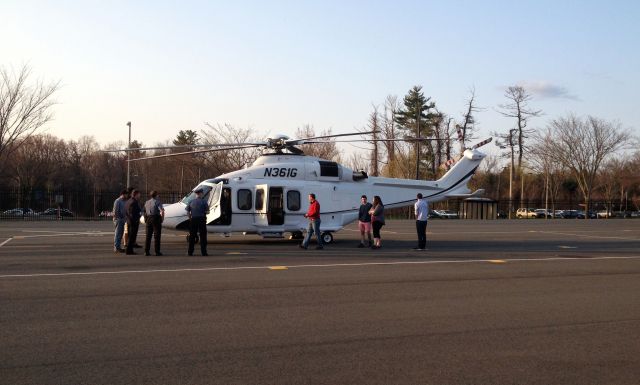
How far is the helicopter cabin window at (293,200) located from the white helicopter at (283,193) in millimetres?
32

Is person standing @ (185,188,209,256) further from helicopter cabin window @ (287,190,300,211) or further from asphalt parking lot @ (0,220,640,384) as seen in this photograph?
helicopter cabin window @ (287,190,300,211)

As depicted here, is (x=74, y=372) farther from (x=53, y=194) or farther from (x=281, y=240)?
(x=53, y=194)

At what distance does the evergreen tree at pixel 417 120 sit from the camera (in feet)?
202

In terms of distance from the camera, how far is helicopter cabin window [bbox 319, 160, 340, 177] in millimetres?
20469

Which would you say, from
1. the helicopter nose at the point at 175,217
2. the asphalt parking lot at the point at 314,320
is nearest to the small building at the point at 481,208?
the asphalt parking lot at the point at 314,320

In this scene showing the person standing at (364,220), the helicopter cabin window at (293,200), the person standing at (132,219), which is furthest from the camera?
the helicopter cabin window at (293,200)

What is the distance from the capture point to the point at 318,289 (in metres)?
10.3

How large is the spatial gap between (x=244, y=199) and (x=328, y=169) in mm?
3181

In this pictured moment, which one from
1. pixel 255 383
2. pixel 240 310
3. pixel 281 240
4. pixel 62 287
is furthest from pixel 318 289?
pixel 281 240

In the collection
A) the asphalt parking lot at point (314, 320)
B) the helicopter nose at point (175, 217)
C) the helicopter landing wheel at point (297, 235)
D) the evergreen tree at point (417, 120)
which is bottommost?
the asphalt parking lot at point (314, 320)

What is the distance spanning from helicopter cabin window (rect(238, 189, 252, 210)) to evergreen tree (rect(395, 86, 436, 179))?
4178 centimetres

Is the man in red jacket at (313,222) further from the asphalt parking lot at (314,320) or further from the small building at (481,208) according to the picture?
the small building at (481,208)

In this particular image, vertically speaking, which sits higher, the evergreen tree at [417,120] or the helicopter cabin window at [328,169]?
the evergreen tree at [417,120]

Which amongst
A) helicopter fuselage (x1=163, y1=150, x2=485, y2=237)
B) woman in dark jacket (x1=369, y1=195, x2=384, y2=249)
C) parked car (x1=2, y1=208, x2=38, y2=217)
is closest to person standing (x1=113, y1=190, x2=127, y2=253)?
helicopter fuselage (x1=163, y1=150, x2=485, y2=237)
